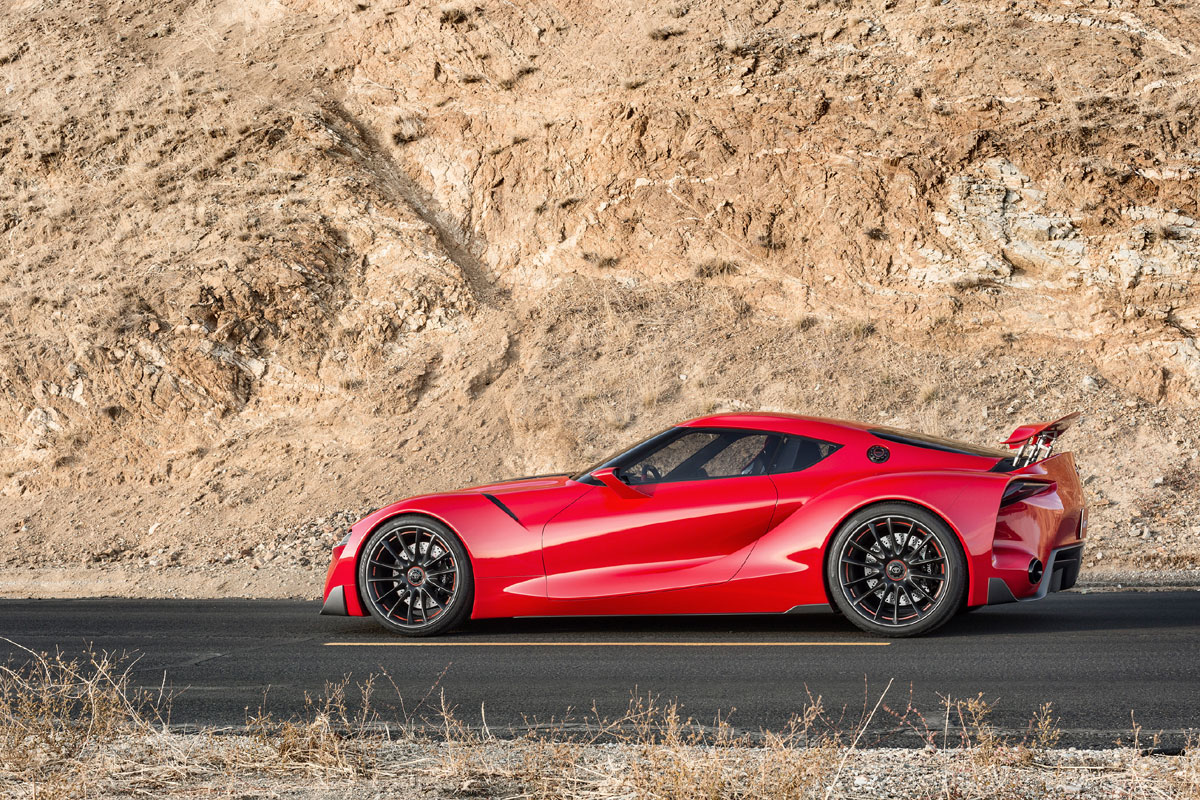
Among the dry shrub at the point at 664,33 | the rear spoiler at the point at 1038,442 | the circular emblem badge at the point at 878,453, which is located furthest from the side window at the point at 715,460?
the dry shrub at the point at 664,33

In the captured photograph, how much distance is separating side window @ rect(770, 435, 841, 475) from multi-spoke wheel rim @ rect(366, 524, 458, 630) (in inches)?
89.0

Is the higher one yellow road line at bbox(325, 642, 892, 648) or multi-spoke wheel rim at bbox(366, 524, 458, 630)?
multi-spoke wheel rim at bbox(366, 524, 458, 630)

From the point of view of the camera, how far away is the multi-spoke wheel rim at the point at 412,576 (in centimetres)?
751

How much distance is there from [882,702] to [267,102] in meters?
23.7

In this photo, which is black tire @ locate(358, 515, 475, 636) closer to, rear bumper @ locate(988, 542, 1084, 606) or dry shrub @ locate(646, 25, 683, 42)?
rear bumper @ locate(988, 542, 1084, 606)

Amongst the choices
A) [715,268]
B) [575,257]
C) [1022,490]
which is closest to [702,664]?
[1022,490]

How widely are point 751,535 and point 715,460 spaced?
2.04 ft

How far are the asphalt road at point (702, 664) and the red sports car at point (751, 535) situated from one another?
28cm

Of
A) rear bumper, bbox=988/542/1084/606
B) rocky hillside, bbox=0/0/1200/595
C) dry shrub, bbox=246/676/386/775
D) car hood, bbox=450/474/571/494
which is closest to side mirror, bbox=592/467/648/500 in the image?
car hood, bbox=450/474/571/494

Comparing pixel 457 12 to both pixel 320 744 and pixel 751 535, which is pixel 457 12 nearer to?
pixel 751 535

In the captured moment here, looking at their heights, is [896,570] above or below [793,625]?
above

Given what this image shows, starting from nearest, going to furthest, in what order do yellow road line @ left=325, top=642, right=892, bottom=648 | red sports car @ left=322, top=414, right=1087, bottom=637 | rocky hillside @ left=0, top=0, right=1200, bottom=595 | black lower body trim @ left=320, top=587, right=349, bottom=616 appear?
red sports car @ left=322, top=414, right=1087, bottom=637, yellow road line @ left=325, top=642, right=892, bottom=648, black lower body trim @ left=320, top=587, right=349, bottom=616, rocky hillside @ left=0, top=0, right=1200, bottom=595

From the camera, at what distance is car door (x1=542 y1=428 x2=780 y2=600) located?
23.3 feet

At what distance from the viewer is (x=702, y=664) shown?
6484mm
